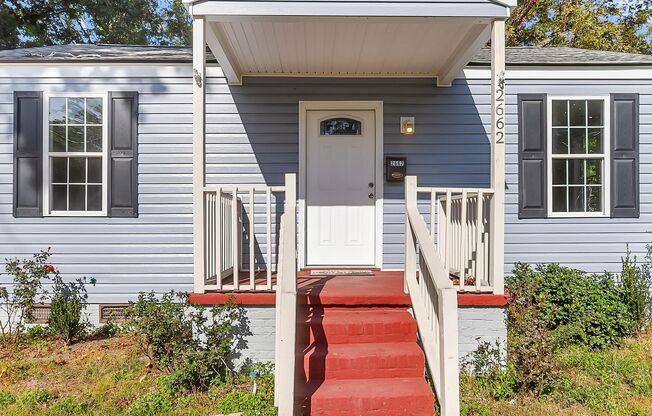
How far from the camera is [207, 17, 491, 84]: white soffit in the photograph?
3658mm

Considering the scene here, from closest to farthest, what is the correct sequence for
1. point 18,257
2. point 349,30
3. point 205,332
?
point 205,332 < point 349,30 < point 18,257

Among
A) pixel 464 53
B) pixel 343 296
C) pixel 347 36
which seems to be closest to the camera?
pixel 343 296

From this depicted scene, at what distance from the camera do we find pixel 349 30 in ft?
12.6

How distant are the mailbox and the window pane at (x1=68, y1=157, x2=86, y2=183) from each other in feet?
11.7

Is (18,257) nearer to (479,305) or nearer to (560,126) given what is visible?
(479,305)

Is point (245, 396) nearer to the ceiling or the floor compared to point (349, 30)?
nearer to the floor

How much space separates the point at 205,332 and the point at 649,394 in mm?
3480

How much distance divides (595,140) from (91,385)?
230 inches

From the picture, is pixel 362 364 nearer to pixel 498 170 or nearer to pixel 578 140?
pixel 498 170

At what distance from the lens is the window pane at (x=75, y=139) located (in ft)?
16.1

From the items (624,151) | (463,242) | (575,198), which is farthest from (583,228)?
(463,242)

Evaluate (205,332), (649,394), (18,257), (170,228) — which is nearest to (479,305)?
(649,394)

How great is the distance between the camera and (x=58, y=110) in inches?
193

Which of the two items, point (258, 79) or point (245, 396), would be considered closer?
point (245, 396)
